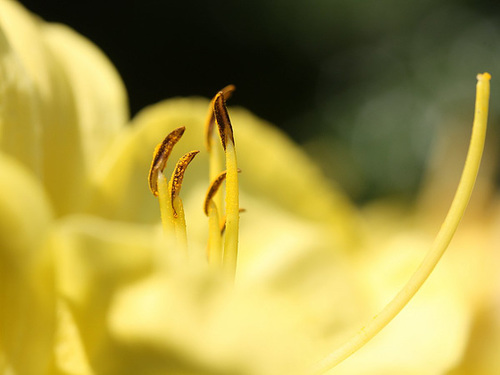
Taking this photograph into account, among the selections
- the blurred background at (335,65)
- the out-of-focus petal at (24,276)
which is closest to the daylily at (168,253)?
the out-of-focus petal at (24,276)

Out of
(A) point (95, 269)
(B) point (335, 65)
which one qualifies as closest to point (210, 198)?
(A) point (95, 269)

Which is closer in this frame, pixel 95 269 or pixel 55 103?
pixel 95 269

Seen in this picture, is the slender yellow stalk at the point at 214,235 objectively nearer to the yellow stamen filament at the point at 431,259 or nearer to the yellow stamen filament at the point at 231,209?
the yellow stamen filament at the point at 231,209

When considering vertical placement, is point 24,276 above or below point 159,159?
below

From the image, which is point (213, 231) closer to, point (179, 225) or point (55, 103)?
point (179, 225)

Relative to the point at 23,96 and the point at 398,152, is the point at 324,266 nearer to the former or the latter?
the point at 23,96

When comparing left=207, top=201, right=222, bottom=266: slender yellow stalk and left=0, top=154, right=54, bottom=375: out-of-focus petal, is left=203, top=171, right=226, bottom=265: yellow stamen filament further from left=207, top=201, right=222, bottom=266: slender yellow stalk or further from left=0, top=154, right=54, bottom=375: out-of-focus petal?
left=0, top=154, right=54, bottom=375: out-of-focus petal

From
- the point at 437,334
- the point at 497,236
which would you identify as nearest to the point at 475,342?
the point at 437,334
